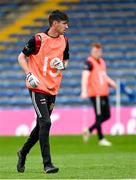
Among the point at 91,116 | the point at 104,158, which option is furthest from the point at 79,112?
the point at 104,158

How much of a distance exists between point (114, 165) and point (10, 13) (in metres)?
18.9

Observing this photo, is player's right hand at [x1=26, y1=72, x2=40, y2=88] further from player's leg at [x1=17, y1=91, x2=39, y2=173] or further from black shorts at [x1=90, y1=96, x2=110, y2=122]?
black shorts at [x1=90, y1=96, x2=110, y2=122]

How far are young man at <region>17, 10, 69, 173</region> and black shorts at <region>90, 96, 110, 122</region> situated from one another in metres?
7.22

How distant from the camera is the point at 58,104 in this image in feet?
78.5

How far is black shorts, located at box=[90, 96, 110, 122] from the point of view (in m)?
17.0

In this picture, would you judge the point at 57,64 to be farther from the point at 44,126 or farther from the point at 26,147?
the point at 26,147

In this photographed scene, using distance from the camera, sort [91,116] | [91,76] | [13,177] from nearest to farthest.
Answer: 1. [13,177]
2. [91,76]
3. [91,116]

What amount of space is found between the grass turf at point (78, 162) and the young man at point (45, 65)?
0.58 meters

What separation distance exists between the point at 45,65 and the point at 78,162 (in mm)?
2304

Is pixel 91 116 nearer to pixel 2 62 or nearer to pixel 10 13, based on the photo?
pixel 2 62

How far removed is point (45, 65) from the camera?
9664 millimetres

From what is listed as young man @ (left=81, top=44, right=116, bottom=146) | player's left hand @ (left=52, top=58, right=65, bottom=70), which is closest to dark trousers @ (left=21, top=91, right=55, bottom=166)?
player's left hand @ (left=52, top=58, right=65, bottom=70)

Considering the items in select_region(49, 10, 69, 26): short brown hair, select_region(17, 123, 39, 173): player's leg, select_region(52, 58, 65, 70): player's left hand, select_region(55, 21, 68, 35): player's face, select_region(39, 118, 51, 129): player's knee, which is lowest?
select_region(17, 123, 39, 173): player's leg

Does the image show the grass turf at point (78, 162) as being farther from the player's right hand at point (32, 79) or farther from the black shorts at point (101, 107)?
the player's right hand at point (32, 79)
